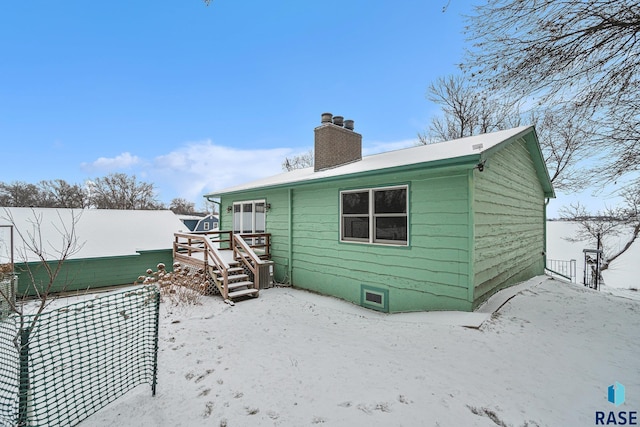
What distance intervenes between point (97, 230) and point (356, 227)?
13697 mm

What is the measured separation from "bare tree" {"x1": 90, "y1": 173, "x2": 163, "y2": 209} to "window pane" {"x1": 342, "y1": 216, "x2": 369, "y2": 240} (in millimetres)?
35172

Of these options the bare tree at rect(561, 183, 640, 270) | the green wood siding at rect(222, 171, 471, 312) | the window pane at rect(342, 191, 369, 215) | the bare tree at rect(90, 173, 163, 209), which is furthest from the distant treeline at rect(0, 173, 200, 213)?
the bare tree at rect(561, 183, 640, 270)

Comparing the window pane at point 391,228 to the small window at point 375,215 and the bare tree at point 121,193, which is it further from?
the bare tree at point 121,193

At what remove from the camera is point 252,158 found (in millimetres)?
25531

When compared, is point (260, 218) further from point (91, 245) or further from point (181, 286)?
point (91, 245)

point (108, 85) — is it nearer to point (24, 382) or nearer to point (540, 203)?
point (24, 382)

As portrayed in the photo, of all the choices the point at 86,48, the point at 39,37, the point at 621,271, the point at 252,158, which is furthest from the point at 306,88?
the point at 621,271

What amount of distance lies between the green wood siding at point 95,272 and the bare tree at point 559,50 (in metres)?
14.1

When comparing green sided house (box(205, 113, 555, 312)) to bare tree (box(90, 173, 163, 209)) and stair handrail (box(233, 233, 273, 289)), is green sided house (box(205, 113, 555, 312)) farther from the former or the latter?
bare tree (box(90, 173, 163, 209))

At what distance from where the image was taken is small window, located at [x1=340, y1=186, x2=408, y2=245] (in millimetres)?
6082

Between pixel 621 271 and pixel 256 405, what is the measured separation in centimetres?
2299

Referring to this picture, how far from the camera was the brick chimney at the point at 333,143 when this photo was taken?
930 cm

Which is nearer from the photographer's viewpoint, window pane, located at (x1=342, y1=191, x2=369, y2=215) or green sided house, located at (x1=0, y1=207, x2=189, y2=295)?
window pane, located at (x1=342, y1=191, x2=369, y2=215)

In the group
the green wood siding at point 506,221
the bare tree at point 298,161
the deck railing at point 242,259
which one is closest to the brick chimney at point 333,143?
the deck railing at point 242,259
